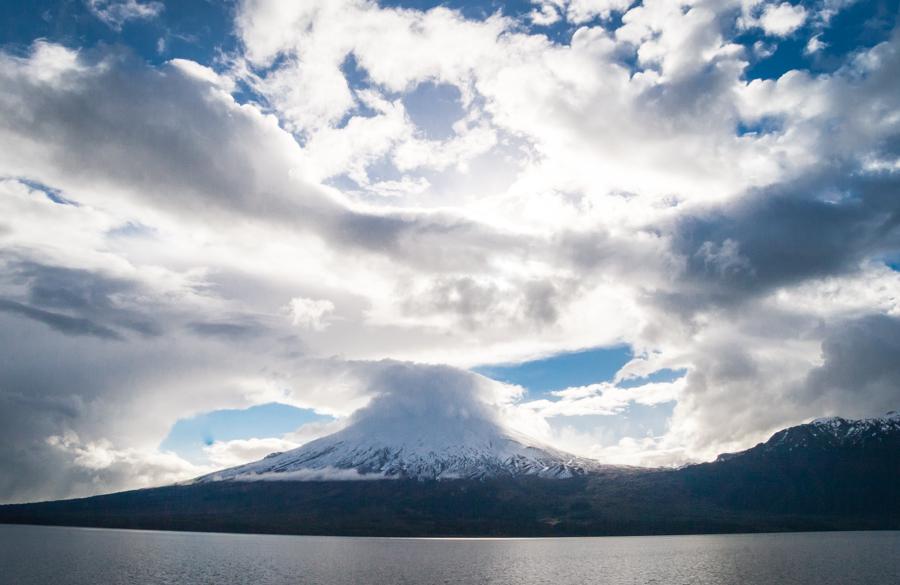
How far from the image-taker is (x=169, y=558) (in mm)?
169625

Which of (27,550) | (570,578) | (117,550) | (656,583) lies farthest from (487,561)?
(27,550)

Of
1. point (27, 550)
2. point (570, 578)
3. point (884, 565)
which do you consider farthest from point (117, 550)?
point (884, 565)

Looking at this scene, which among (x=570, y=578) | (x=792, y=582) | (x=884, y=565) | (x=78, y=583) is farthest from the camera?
(x=884, y=565)

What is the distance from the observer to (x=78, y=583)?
110 m

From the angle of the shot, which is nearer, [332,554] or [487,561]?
[487,561]

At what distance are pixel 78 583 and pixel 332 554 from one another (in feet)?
323

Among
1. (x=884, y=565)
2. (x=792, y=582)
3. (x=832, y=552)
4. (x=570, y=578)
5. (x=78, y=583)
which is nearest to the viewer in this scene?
(x=78, y=583)

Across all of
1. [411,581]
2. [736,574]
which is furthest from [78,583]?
[736,574]

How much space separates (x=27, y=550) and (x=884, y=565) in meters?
251

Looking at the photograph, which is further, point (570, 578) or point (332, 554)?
point (332, 554)

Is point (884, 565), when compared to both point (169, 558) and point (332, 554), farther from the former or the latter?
point (169, 558)

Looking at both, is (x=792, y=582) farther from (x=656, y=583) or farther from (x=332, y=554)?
(x=332, y=554)

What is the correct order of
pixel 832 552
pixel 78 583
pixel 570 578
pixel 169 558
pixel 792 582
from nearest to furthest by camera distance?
1. pixel 78 583
2. pixel 792 582
3. pixel 570 578
4. pixel 169 558
5. pixel 832 552

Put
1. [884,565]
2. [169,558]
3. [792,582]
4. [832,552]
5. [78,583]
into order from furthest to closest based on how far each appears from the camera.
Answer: [832,552], [169,558], [884,565], [792,582], [78,583]
